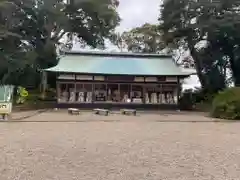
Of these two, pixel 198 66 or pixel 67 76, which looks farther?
pixel 198 66

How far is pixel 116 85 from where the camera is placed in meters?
25.8

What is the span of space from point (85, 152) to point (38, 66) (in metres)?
23.4

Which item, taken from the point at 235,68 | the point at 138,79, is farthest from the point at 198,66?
the point at 138,79

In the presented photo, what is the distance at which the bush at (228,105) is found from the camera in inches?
703

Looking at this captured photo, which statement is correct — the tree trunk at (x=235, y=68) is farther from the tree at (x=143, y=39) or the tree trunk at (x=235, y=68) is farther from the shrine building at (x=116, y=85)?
the tree at (x=143, y=39)

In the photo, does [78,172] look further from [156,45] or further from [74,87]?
[156,45]

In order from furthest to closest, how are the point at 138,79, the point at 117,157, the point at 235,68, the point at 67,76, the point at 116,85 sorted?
1. the point at 235,68
2. the point at 116,85
3. the point at 138,79
4. the point at 67,76
5. the point at 117,157

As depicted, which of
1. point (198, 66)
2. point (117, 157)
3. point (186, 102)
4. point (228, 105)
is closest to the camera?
point (117, 157)

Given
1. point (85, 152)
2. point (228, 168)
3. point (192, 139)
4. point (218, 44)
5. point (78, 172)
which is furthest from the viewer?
point (218, 44)

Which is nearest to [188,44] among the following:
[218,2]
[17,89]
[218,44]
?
[218,44]

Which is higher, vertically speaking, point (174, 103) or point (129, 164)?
point (174, 103)

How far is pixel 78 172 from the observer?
17.8 feet

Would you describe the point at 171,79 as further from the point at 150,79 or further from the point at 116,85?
the point at 116,85

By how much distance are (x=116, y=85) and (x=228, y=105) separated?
948 centimetres
